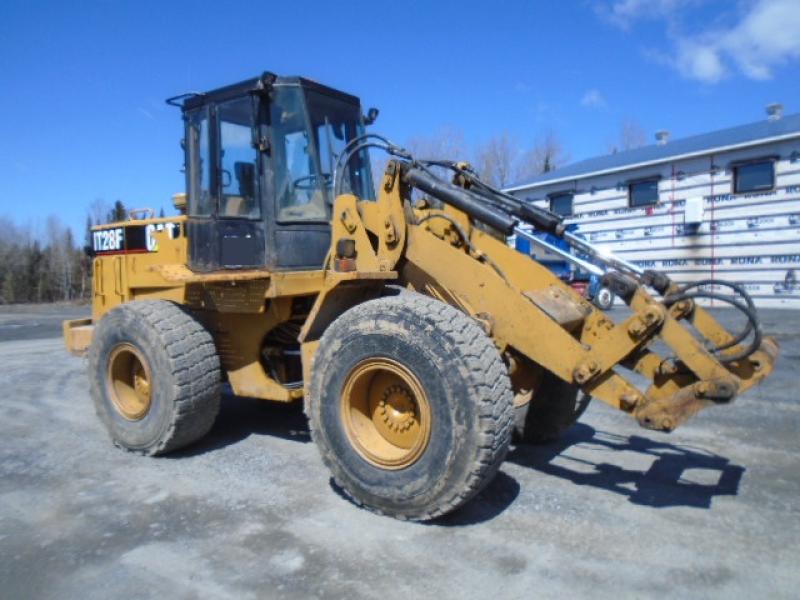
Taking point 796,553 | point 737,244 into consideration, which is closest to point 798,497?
point 796,553

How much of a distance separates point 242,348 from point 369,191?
1.73 m

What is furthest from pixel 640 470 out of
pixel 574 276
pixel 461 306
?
pixel 574 276

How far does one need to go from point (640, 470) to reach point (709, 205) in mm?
14703

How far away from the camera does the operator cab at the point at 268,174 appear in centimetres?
503

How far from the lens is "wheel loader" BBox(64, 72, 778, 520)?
3.56m

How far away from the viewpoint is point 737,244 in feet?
55.1

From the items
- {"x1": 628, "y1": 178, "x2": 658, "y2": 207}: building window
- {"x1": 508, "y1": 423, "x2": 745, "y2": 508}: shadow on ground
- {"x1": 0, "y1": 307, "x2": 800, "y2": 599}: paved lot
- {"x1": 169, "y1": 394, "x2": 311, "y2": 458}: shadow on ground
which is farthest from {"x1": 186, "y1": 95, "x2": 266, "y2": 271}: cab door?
{"x1": 628, "y1": 178, "x2": 658, "y2": 207}: building window

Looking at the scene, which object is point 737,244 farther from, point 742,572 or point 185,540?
point 185,540

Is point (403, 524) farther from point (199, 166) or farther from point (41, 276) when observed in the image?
point (41, 276)

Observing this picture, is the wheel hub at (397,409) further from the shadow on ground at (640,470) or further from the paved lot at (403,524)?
the shadow on ground at (640,470)

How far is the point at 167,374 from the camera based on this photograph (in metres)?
4.93

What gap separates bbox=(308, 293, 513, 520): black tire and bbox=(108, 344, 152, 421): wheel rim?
2.13 m

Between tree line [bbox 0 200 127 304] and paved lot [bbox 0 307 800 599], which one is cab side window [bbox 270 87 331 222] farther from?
tree line [bbox 0 200 127 304]

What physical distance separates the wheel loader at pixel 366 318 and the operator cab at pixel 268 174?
2cm
